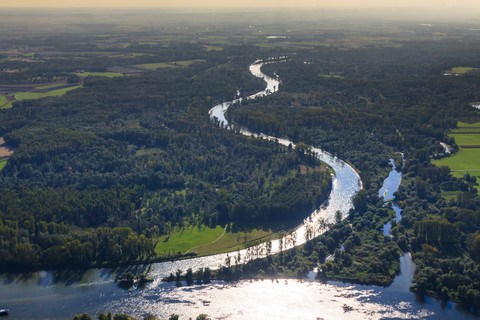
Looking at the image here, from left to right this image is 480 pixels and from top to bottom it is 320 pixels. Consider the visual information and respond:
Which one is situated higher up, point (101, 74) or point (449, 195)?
point (101, 74)

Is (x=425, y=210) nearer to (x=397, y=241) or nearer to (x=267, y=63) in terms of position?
(x=397, y=241)


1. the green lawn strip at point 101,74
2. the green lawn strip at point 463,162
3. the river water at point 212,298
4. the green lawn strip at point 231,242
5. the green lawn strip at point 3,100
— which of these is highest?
the green lawn strip at point 101,74

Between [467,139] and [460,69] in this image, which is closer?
[467,139]

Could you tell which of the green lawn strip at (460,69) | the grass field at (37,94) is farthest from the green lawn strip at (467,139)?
the grass field at (37,94)

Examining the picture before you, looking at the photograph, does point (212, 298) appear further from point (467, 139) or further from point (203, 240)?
point (467, 139)

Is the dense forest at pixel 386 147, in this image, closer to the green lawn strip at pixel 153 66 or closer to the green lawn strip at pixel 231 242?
the green lawn strip at pixel 231 242

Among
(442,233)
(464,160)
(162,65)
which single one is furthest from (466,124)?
(162,65)

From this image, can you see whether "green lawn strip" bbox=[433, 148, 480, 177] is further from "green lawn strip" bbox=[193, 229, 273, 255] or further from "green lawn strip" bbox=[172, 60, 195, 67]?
"green lawn strip" bbox=[172, 60, 195, 67]

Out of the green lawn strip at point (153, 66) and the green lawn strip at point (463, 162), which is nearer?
the green lawn strip at point (463, 162)
